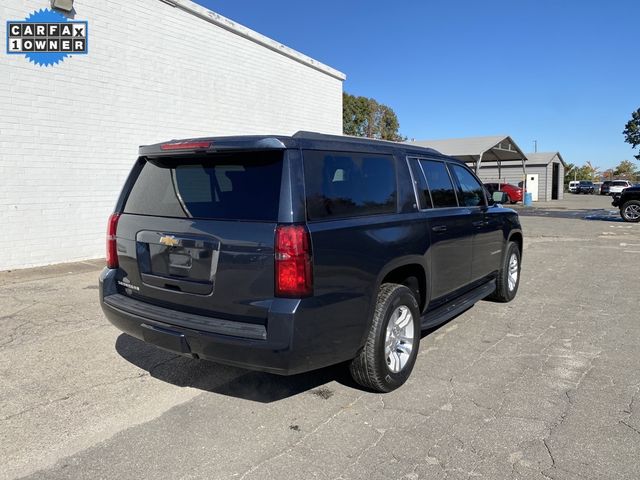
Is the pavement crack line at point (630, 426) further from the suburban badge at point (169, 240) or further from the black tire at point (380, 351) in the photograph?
the suburban badge at point (169, 240)

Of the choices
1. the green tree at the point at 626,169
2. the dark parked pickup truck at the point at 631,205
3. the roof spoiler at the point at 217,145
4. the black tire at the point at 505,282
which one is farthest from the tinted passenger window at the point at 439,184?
the green tree at the point at 626,169

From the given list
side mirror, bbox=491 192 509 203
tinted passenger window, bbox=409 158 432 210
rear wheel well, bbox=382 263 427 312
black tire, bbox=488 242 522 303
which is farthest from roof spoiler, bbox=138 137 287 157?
black tire, bbox=488 242 522 303

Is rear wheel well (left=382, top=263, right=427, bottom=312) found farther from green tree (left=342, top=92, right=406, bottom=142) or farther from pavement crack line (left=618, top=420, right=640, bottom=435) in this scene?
green tree (left=342, top=92, right=406, bottom=142)

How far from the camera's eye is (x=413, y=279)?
4.05 metres

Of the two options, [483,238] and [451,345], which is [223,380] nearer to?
[451,345]

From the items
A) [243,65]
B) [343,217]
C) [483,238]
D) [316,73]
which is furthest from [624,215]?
[343,217]

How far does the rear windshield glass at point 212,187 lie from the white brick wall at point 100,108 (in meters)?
5.92

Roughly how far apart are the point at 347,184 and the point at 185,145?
1.16 meters

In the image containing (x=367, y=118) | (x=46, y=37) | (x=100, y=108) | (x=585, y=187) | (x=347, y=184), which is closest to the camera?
(x=347, y=184)

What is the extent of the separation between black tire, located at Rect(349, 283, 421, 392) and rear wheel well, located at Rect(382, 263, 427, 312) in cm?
9

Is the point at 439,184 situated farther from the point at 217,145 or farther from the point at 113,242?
the point at 113,242

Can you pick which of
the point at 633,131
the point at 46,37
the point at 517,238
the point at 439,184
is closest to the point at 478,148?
the point at 517,238

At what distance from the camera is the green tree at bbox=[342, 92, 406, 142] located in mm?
46156

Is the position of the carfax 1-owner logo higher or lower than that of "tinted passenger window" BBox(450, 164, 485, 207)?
higher
